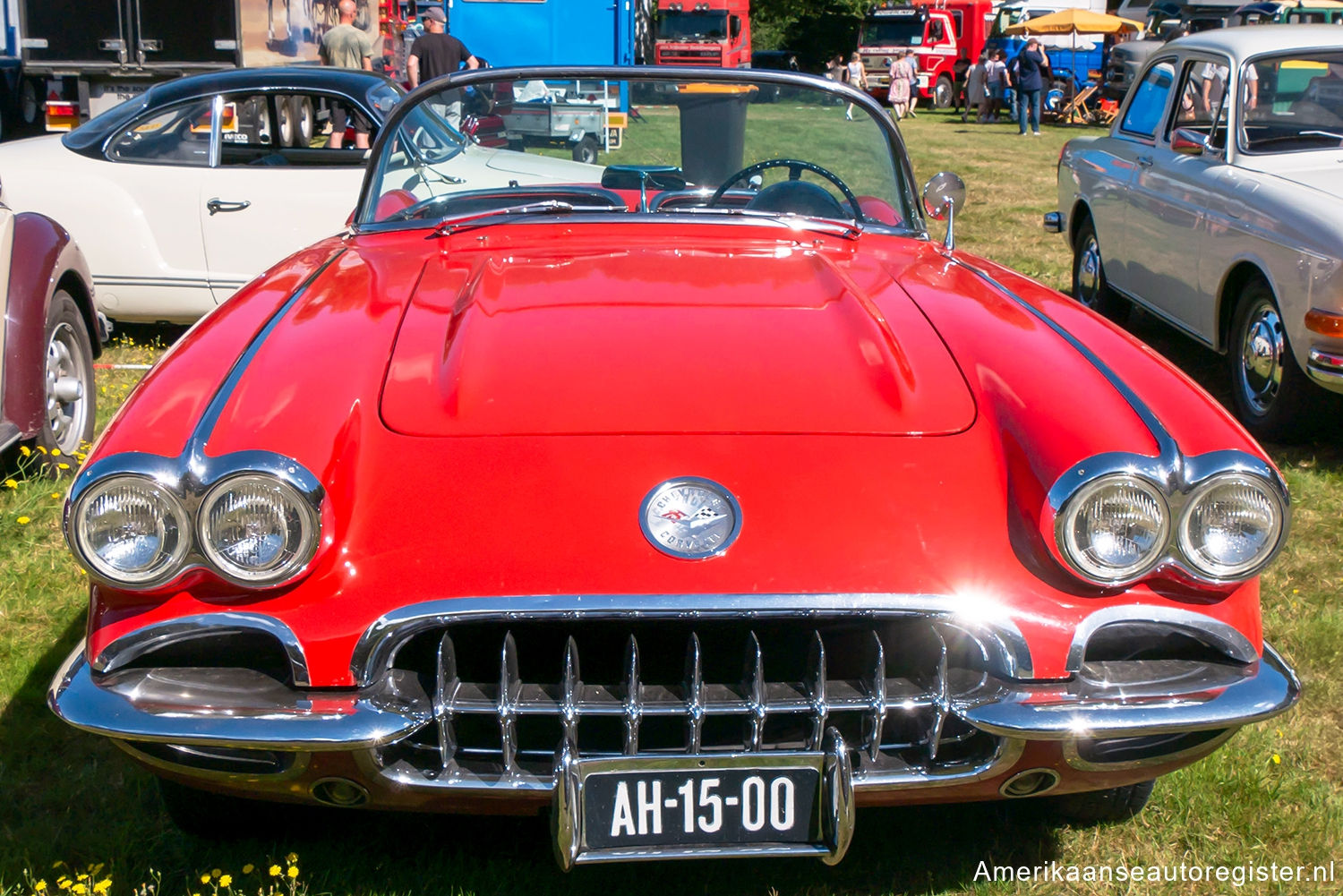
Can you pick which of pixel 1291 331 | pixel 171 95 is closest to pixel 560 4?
pixel 171 95

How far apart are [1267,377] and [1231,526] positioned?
3362 mm

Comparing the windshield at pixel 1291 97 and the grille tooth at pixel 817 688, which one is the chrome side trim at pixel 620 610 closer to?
the grille tooth at pixel 817 688

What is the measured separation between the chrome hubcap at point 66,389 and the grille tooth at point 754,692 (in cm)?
333

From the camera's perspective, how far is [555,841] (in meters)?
1.92

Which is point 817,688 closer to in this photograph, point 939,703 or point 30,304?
point 939,703

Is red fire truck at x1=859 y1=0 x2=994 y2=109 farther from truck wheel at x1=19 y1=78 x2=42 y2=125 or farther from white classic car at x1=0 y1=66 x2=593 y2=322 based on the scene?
white classic car at x1=0 y1=66 x2=593 y2=322

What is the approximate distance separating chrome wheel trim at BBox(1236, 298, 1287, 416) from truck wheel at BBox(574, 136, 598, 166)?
2.85m

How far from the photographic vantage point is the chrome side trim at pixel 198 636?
1.94 metres

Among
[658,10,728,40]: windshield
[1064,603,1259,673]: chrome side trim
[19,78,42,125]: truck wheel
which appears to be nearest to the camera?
[1064,603,1259,673]: chrome side trim

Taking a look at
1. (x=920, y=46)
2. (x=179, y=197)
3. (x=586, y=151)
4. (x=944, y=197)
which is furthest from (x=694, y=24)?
(x=944, y=197)

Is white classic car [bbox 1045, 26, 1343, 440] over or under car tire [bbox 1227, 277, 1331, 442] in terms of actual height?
over

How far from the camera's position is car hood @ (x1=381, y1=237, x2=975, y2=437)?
221cm

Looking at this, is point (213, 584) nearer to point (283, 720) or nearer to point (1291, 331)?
point (283, 720)

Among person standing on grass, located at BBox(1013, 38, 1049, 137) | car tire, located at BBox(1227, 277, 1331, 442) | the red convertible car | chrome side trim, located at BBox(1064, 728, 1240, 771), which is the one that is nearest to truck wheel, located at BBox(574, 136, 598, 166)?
the red convertible car
